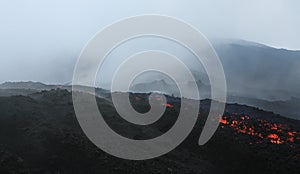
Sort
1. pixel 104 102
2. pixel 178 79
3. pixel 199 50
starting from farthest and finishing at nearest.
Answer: pixel 199 50 → pixel 178 79 → pixel 104 102

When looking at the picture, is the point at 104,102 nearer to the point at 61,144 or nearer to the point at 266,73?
the point at 61,144

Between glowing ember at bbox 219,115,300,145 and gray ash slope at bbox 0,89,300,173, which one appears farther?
glowing ember at bbox 219,115,300,145

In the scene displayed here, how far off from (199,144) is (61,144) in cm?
1701

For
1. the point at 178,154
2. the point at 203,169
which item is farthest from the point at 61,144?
the point at 203,169

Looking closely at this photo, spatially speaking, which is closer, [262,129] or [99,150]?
[99,150]

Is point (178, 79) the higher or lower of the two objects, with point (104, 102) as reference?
higher

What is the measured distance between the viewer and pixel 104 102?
48156 millimetres

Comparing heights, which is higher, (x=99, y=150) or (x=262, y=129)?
(x=262, y=129)

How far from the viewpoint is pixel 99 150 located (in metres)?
32.0

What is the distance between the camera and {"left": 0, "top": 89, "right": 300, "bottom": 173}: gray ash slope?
95.3 ft

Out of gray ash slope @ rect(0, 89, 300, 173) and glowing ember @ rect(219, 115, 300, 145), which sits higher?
glowing ember @ rect(219, 115, 300, 145)

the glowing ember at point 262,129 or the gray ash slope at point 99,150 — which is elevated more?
the glowing ember at point 262,129

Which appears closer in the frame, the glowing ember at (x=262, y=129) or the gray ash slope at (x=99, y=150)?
the gray ash slope at (x=99, y=150)

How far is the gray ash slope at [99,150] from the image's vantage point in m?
29.1
